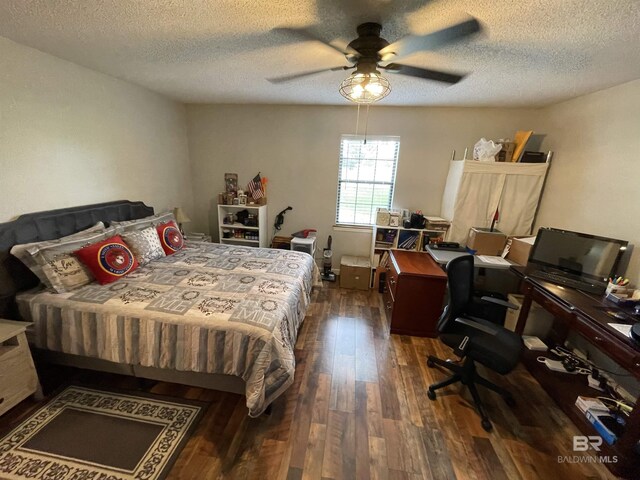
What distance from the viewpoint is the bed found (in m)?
1.64

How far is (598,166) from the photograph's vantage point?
7.65ft

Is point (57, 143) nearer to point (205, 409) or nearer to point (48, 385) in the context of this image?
point (48, 385)

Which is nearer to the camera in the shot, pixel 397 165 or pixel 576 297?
pixel 576 297

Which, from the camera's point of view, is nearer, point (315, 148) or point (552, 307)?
point (552, 307)

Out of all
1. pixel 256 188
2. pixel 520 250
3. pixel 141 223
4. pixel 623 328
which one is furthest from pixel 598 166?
pixel 141 223

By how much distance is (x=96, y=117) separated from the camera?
2.57 meters

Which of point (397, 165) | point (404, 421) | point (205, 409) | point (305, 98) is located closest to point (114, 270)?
point (205, 409)

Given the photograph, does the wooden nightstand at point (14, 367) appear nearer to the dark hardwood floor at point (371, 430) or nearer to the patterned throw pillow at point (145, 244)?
the dark hardwood floor at point (371, 430)

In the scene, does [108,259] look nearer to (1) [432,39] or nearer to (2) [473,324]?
(1) [432,39]

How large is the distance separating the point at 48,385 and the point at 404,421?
2.57 meters

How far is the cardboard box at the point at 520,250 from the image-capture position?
2594 millimetres

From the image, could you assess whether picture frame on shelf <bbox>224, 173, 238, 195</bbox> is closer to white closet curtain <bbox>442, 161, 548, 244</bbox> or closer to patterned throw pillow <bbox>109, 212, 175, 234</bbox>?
patterned throw pillow <bbox>109, 212, 175, 234</bbox>

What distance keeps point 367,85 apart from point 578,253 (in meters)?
2.23

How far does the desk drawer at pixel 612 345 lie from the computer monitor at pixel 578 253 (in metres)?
0.64
